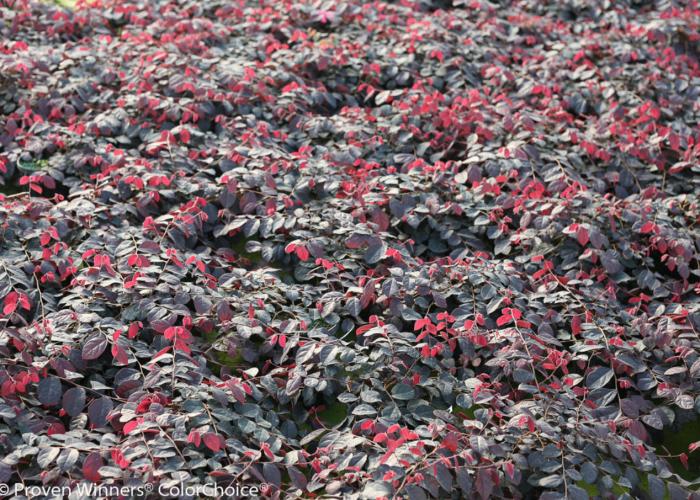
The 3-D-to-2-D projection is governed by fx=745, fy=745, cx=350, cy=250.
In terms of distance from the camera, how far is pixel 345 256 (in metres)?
2.73

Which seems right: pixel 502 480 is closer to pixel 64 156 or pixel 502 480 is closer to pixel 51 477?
pixel 51 477

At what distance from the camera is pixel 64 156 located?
313cm

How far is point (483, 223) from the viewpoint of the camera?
115 inches

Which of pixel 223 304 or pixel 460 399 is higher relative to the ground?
pixel 223 304

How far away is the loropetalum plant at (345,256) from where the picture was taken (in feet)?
6.76

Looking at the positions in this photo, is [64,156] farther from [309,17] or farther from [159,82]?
[309,17]

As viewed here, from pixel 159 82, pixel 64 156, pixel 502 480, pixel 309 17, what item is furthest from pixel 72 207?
pixel 309 17

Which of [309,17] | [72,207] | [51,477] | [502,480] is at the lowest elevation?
[502,480]

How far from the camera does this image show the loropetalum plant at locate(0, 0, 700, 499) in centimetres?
206

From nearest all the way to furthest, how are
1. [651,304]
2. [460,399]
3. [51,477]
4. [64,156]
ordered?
[51,477] → [460,399] → [651,304] → [64,156]

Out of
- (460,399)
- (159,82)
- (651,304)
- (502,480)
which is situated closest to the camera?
(502,480)

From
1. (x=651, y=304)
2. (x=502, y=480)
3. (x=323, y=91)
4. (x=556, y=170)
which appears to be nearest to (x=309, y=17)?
(x=323, y=91)

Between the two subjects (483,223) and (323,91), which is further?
(323,91)

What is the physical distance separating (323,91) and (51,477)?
7.77 ft
